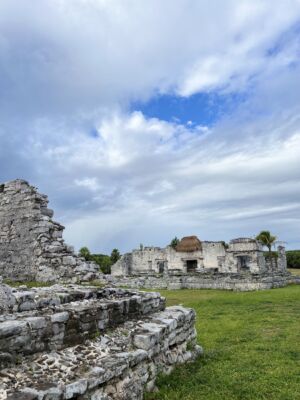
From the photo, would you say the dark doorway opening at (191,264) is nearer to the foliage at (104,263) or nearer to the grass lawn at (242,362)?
the foliage at (104,263)

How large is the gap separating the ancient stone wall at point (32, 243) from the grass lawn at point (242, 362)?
12.5 feet

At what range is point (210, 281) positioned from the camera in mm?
26547

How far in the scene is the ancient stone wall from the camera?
33.5ft

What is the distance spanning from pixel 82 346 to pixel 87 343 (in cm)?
13

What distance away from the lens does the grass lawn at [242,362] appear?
583cm

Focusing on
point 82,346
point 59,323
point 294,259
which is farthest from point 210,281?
point 294,259

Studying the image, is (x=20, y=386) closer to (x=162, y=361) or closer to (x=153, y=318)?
(x=162, y=361)

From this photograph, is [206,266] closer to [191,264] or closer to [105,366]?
[191,264]

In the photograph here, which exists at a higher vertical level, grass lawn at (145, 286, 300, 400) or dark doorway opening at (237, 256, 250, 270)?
dark doorway opening at (237, 256, 250, 270)

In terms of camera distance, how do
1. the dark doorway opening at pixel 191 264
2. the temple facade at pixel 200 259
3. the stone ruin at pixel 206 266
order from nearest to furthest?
the stone ruin at pixel 206 266
the temple facade at pixel 200 259
the dark doorway opening at pixel 191 264

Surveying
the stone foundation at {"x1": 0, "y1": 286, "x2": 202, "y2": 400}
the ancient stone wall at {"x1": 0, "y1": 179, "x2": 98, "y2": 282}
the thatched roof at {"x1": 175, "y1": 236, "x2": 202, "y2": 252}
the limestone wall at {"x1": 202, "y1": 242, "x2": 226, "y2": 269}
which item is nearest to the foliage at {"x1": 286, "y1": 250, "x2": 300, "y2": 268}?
the thatched roof at {"x1": 175, "y1": 236, "x2": 202, "y2": 252}

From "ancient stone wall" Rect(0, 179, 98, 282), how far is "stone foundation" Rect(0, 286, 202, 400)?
3278 mm

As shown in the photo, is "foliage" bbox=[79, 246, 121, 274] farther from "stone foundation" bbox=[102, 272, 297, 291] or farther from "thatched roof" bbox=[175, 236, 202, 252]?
"stone foundation" bbox=[102, 272, 297, 291]

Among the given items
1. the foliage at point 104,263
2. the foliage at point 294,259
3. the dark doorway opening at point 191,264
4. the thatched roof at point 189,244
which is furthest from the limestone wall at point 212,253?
the foliage at point 294,259
